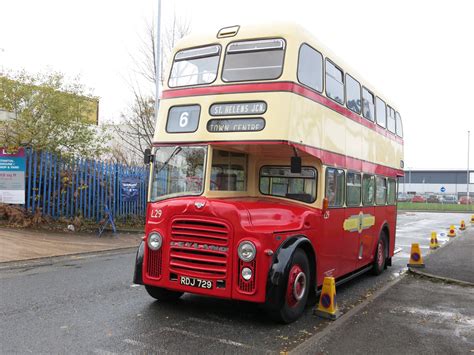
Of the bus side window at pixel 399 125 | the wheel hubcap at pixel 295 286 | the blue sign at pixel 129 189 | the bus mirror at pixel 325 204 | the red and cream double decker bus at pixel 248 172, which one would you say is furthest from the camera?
the blue sign at pixel 129 189

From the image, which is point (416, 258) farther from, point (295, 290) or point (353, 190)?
point (295, 290)

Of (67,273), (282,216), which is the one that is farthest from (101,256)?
(282,216)

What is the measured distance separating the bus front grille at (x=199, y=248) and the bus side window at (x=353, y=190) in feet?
10.8

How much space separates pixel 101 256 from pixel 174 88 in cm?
604

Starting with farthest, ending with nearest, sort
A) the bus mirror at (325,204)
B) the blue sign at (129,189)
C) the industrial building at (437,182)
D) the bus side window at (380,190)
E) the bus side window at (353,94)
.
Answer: the industrial building at (437,182), the blue sign at (129,189), the bus side window at (380,190), the bus side window at (353,94), the bus mirror at (325,204)

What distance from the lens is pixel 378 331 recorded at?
5.59 metres

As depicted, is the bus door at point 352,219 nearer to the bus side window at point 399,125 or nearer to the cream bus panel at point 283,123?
the cream bus panel at point 283,123

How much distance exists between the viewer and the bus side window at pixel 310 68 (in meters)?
6.30

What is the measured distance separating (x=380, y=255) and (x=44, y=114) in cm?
1088

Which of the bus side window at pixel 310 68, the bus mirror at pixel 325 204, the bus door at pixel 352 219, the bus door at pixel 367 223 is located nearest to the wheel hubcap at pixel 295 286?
the bus mirror at pixel 325 204

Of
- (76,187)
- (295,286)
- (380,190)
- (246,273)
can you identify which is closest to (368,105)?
→ (380,190)

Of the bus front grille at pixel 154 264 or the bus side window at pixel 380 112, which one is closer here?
the bus front grille at pixel 154 264

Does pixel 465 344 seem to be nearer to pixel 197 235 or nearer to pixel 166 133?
pixel 197 235

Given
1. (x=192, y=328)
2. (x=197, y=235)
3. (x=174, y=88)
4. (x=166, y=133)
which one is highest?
(x=174, y=88)
